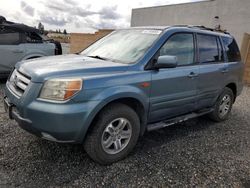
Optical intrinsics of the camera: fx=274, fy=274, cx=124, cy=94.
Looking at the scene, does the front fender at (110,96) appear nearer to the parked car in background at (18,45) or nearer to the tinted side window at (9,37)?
the parked car in background at (18,45)

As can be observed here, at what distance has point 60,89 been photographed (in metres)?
3.01

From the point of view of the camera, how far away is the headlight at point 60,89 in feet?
9.80

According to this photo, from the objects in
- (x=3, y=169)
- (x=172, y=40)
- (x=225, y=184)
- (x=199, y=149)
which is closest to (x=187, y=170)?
(x=225, y=184)

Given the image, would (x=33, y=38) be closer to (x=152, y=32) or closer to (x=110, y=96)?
(x=152, y=32)

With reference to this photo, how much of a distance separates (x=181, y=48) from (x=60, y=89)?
2.16 metres

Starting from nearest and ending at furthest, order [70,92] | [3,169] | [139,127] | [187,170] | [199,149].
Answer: [70,92]
[3,169]
[187,170]
[139,127]
[199,149]

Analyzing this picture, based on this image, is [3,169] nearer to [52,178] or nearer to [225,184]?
[52,178]

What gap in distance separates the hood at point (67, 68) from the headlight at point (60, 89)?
0.30 feet

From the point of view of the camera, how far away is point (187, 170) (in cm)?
348

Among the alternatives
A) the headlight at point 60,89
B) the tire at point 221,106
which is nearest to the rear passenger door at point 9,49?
the headlight at point 60,89

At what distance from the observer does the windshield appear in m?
3.86

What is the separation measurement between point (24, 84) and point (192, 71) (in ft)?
8.29

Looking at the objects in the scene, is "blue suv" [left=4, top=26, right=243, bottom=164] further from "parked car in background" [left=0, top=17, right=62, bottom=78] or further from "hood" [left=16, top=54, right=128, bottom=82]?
"parked car in background" [left=0, top=17, right=62, bottom=78]

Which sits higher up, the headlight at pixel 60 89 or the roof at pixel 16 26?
the roof at pixel 16 26
